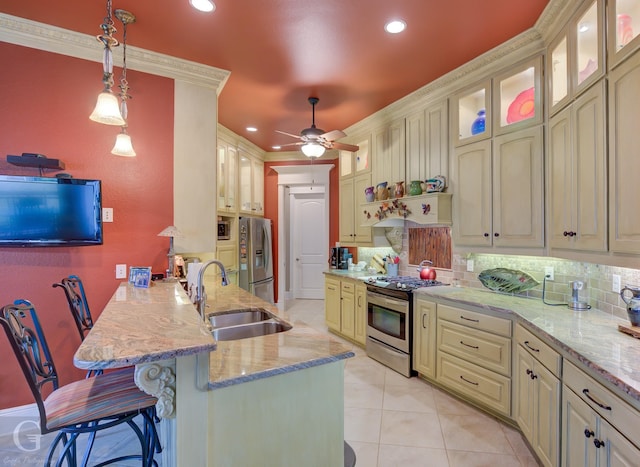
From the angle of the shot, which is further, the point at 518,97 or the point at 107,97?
the point at 518,97

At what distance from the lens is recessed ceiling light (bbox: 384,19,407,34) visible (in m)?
2.37

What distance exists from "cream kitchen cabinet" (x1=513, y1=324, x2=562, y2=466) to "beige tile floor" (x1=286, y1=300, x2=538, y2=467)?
0.22m

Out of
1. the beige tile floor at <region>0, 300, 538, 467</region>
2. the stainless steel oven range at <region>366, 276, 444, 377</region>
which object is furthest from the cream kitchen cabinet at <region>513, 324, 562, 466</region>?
the stainless steel oven range at <region>366, 276, 444, 377</region>

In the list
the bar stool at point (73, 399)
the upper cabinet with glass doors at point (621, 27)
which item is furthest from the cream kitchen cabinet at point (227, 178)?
the upper cabinet with glass doors at point (621, 27)

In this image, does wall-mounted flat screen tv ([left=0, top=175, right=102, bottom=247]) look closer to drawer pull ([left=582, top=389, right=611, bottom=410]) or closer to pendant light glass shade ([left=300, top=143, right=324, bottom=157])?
pendant light glass shade ([left=300, top=143, right=324, bottom=157])

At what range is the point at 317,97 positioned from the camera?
12.1 ft

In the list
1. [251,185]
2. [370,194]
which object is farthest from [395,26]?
[251,185]

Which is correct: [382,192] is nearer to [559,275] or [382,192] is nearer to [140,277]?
[559,275]

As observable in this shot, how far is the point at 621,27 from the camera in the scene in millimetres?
1695

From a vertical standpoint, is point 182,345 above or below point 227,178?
below

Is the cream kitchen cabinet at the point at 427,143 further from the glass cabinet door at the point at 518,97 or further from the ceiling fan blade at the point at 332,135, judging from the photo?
the ceiling fan blade at the point at 332,135

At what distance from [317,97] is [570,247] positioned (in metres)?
2.77

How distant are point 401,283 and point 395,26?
2.30 metres

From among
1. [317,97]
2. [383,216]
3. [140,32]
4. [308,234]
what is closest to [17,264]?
[140,32]
